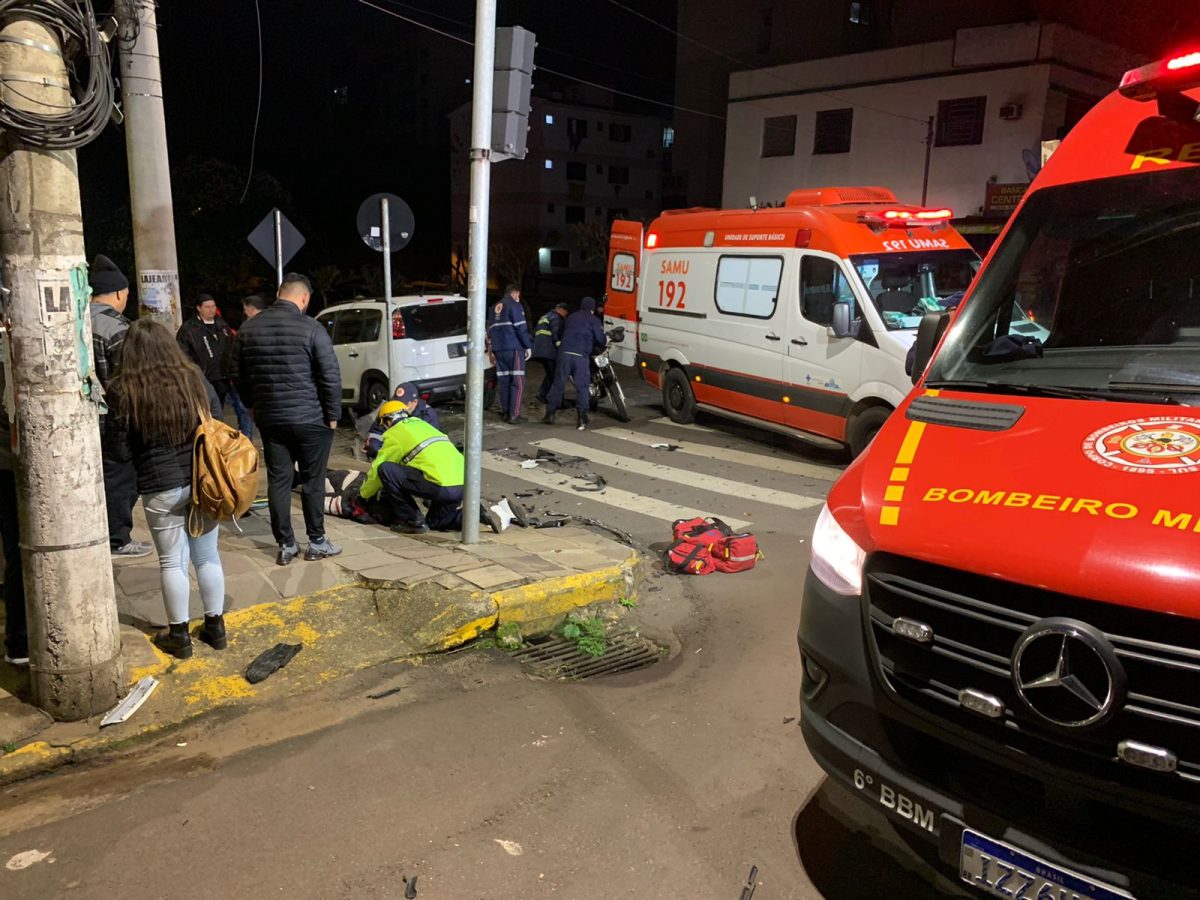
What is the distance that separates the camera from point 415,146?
53.4 metres

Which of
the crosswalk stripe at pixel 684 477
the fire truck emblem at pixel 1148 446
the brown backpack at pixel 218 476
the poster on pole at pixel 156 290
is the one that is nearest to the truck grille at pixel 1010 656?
the fire truck emblem at pixel 1148 446

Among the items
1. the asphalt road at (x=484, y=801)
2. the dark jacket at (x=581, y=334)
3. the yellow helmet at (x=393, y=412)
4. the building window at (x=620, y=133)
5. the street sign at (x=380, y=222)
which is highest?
the building window at (x=620, y=133)

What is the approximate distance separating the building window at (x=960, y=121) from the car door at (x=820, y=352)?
58.6 feet

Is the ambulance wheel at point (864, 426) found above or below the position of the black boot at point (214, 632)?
above

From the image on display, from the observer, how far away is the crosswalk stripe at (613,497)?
25.2 ft

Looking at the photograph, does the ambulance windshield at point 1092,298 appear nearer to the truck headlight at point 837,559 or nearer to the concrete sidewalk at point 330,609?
the truck headlight at point 837,559

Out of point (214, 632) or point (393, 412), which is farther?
point (393, 412)

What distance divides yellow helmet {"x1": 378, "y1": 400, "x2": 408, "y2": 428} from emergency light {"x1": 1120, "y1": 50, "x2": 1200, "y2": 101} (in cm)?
496

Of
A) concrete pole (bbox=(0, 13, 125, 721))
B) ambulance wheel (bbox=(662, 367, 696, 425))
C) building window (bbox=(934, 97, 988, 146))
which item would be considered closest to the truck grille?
concrete pole (bbox=(0, 13, 125, 721))

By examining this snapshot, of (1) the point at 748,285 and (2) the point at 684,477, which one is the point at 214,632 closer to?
(2) the point at 684,477

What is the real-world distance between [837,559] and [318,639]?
10.4 feet

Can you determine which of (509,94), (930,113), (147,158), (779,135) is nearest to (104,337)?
(147,158)

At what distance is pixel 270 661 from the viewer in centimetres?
445

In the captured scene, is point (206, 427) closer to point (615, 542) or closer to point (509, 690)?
point (509, 690)
